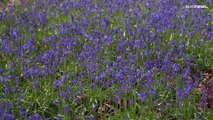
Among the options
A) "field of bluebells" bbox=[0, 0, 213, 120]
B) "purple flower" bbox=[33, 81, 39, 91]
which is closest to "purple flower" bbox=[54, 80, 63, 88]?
"field of bluebells" bbox=[0, 0, 213, 120]

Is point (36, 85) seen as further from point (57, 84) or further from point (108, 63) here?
point (108, 63)

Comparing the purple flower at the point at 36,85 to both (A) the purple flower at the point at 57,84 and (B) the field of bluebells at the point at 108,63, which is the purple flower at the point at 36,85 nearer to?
(B) the field of bluebells at the point at 108,63

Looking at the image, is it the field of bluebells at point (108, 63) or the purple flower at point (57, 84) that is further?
the purple flower at point (57, 84)

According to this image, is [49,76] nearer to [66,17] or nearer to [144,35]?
[144,35]

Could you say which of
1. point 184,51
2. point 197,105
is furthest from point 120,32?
point 197,105

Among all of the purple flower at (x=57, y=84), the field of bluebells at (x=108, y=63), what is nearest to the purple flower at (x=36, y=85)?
the field of bluebells at (x=108, y=63)

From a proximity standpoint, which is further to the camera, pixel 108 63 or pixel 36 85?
pixel 108 63

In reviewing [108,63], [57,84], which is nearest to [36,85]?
[57,84]

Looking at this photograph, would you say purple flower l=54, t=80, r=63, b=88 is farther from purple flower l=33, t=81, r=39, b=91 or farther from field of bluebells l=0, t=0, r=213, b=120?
purple flower l=33, t=81, r=39, b=91
